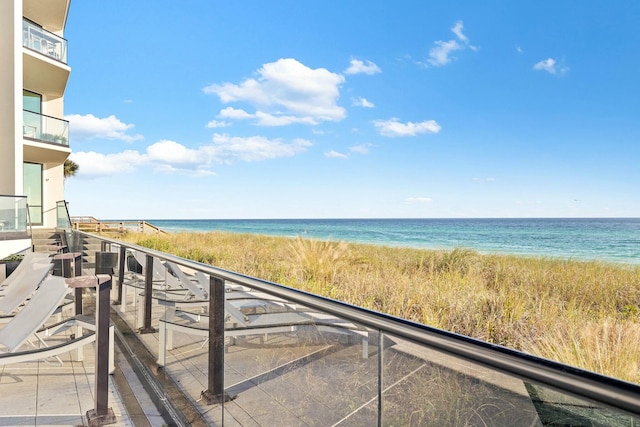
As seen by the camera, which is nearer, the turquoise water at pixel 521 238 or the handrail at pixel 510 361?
the handrail at pixel 510 361

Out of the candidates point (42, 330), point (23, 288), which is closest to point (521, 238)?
point (23, 288)

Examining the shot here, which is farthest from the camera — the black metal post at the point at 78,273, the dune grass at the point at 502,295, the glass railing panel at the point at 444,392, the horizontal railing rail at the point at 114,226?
the horizontal railing rail at the point at 114,226

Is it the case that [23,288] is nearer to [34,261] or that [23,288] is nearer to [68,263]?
[34,261]

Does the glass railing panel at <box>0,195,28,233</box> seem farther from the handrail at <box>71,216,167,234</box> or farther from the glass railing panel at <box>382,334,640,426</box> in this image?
the handrail at <box>71,216,167,234</box>

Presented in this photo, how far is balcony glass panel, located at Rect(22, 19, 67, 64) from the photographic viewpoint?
47.1 feet

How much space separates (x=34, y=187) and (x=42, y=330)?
1501 cm

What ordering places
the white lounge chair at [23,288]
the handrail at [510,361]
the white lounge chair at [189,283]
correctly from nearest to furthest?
the handrail at [510,361]
the white lounge chair at [189,283]
the white lounge chair at [23,288]

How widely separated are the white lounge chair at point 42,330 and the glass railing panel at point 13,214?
28.1ft

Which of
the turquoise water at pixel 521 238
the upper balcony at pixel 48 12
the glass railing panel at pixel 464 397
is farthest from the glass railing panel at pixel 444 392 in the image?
the upper balcony at pixel 48 12

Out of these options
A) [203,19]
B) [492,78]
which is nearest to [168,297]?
[203,19]

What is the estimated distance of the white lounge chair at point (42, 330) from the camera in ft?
10.9

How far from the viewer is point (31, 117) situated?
14414 millimetres

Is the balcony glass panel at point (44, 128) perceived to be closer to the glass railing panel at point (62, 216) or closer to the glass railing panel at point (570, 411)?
the glass railing panel at point (62, 216)

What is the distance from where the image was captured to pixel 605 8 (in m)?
31.6
